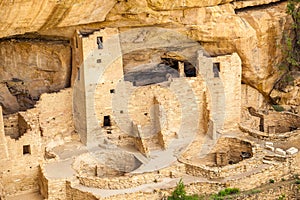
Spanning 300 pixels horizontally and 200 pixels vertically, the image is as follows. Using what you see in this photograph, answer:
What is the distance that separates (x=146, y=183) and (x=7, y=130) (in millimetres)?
3703

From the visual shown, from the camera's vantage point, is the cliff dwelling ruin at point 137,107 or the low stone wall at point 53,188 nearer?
the low stone wall at point 53,188

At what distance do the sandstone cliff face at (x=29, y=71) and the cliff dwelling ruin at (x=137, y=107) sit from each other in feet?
0.09

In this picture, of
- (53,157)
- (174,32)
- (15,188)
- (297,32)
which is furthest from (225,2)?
(15,188)

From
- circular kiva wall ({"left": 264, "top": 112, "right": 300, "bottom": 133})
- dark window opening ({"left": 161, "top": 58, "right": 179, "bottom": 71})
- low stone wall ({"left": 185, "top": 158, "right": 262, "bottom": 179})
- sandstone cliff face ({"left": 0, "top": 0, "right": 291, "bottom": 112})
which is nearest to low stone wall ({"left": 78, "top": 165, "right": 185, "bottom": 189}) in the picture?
low stone wall ({"left": 185, "top": 158, "right": 262, "bottom": 179})

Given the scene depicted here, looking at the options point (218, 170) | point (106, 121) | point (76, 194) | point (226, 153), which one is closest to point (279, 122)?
point (226, 153)

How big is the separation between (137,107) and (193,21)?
2659 mm

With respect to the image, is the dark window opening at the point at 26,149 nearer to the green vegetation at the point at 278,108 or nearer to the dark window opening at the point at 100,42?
the dark window opening at the point at 100,42

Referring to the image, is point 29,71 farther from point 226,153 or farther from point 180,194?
point 226,153

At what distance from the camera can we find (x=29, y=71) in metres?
17.8

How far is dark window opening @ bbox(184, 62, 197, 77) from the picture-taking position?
18797mm

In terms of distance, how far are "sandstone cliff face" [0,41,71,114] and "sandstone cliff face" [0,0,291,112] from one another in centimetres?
6

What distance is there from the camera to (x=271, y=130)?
773 inches

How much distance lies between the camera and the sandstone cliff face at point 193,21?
14.9 m

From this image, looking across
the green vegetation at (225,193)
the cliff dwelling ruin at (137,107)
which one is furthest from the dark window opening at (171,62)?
the green vegetation at (225,193)
